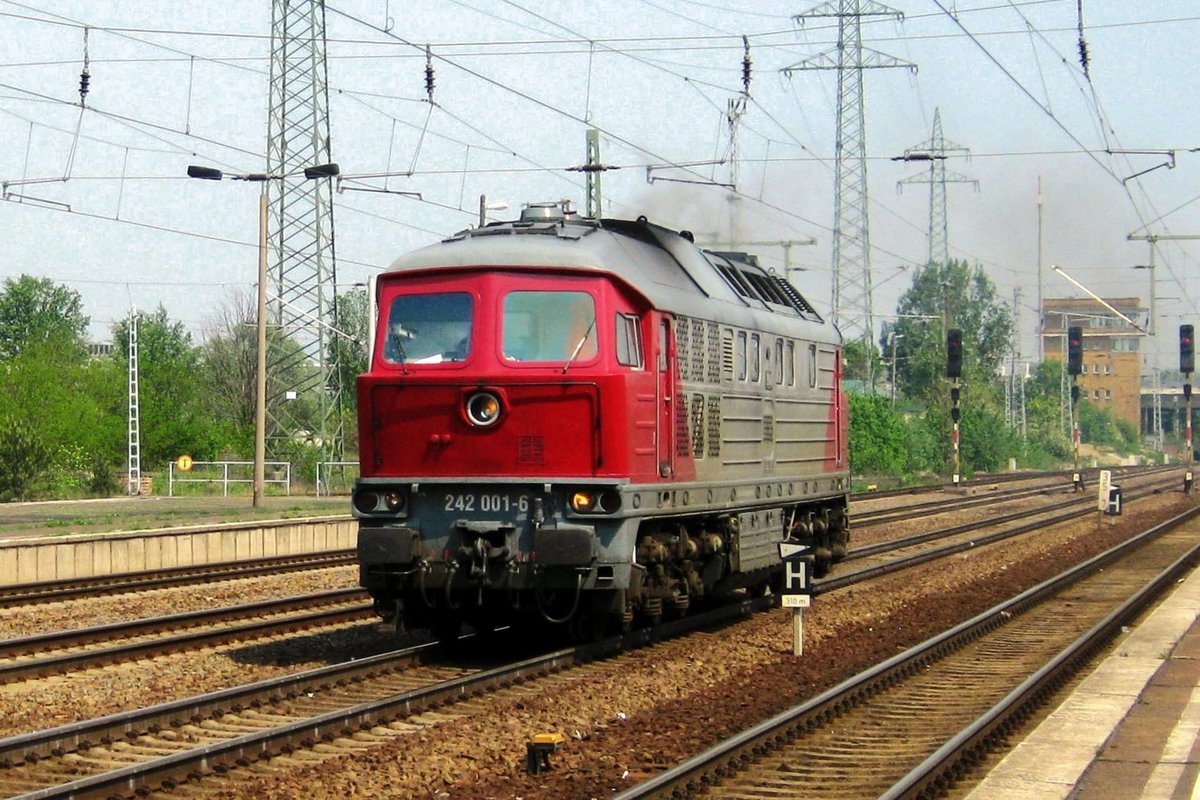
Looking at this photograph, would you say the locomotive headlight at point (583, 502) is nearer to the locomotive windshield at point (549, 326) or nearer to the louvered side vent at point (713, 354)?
the locomotive windshield at point (549, 326)

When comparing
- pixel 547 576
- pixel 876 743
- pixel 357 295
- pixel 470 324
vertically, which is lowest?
pixel 876 743

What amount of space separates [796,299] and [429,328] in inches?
322

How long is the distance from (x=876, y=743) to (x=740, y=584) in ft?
23.6

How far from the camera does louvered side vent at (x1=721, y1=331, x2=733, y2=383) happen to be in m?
17.1

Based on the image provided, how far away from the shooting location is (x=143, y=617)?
19219mm


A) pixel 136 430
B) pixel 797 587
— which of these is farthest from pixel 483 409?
pixel 136 430

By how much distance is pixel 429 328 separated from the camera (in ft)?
48.6

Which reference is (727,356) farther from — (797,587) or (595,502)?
(595,502)

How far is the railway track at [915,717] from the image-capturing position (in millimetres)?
10055

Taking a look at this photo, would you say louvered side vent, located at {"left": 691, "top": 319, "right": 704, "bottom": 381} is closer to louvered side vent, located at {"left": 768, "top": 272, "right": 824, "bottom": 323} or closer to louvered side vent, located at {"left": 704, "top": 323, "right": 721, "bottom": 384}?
louvered side vent, located at {"left": 704, "top": 323, "right": 721, "bottom": 384}

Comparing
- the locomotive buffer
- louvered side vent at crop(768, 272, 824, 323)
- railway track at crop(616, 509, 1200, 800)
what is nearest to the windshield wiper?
the locomotive buffer

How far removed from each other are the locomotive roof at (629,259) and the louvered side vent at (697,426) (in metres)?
0.86

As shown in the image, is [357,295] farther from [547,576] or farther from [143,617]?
[547,576]

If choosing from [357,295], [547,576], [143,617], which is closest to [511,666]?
[547,576]
